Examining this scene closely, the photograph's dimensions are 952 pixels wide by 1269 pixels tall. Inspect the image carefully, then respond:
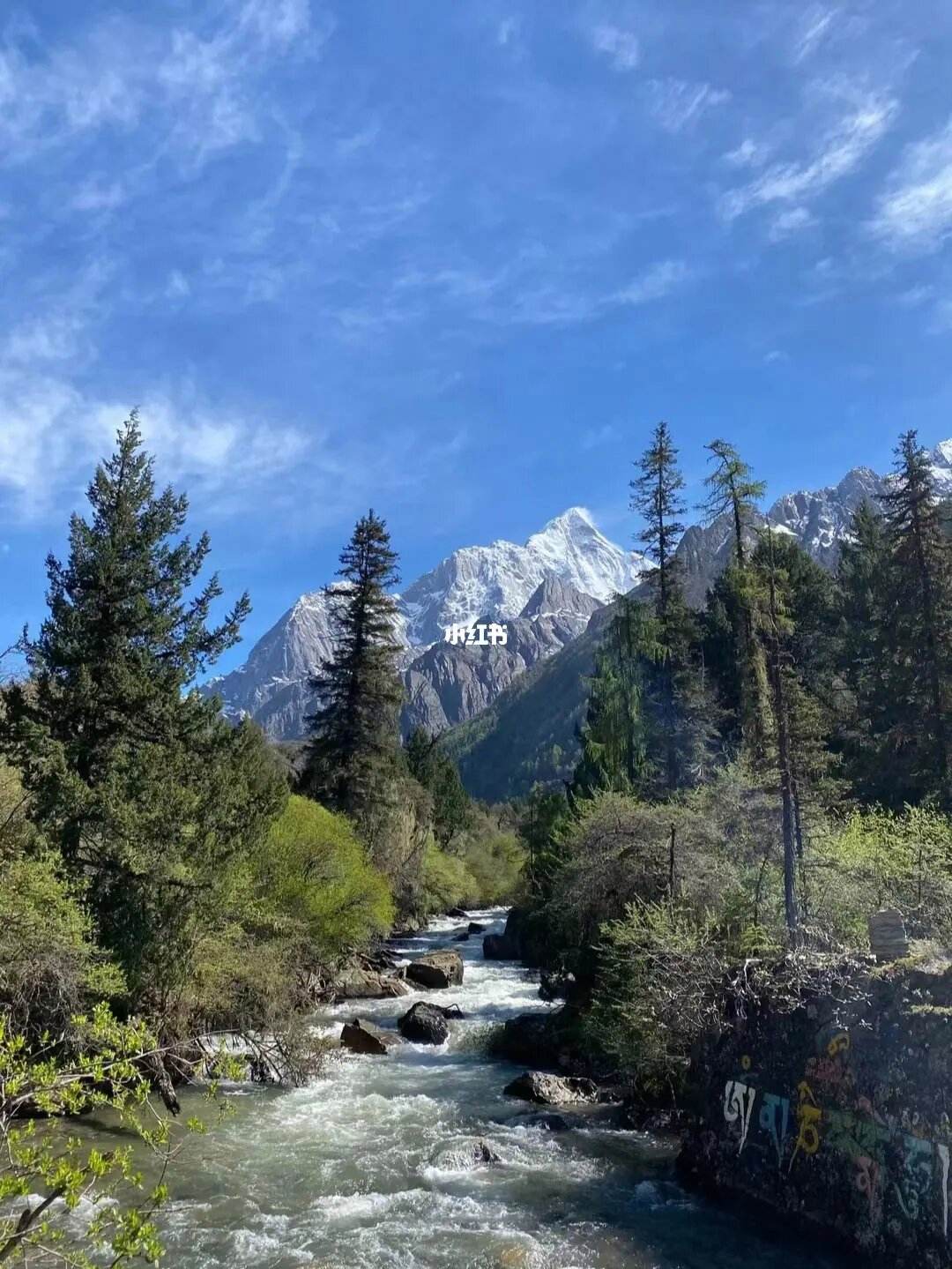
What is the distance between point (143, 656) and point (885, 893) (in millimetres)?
16544

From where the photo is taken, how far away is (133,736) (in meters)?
18.4

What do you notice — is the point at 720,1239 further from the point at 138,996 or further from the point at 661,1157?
the point at 138,996

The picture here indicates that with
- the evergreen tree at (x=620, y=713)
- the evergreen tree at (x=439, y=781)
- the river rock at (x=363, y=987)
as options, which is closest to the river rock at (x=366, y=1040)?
the river rock at (x=363, y=987)

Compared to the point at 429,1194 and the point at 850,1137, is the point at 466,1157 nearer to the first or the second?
the point at 429,1194

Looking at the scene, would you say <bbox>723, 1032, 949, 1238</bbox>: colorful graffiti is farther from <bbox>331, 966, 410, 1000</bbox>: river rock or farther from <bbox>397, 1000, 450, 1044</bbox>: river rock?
<bbox>331, 966, 410, 1000</bbox>: river rock

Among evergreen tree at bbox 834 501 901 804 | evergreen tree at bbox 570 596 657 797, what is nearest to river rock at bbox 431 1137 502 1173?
evergreen tree at bbox 834 501 901 804

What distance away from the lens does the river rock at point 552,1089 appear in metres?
17.7

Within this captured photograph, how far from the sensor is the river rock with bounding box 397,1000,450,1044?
23609 millimetres

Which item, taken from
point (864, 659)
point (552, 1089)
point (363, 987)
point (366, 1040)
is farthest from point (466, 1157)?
point (864, 659)

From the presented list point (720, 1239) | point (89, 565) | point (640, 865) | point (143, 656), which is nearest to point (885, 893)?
point (640, 865)

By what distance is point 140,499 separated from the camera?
65.2ft

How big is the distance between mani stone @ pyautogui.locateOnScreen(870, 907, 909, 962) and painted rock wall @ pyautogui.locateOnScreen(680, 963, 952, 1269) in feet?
3.48

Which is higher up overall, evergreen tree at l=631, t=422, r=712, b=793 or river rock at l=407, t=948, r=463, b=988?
evergreen tree at l=631, t=422, r=712, b=793

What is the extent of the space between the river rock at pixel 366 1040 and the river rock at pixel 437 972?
8633 millimetres
